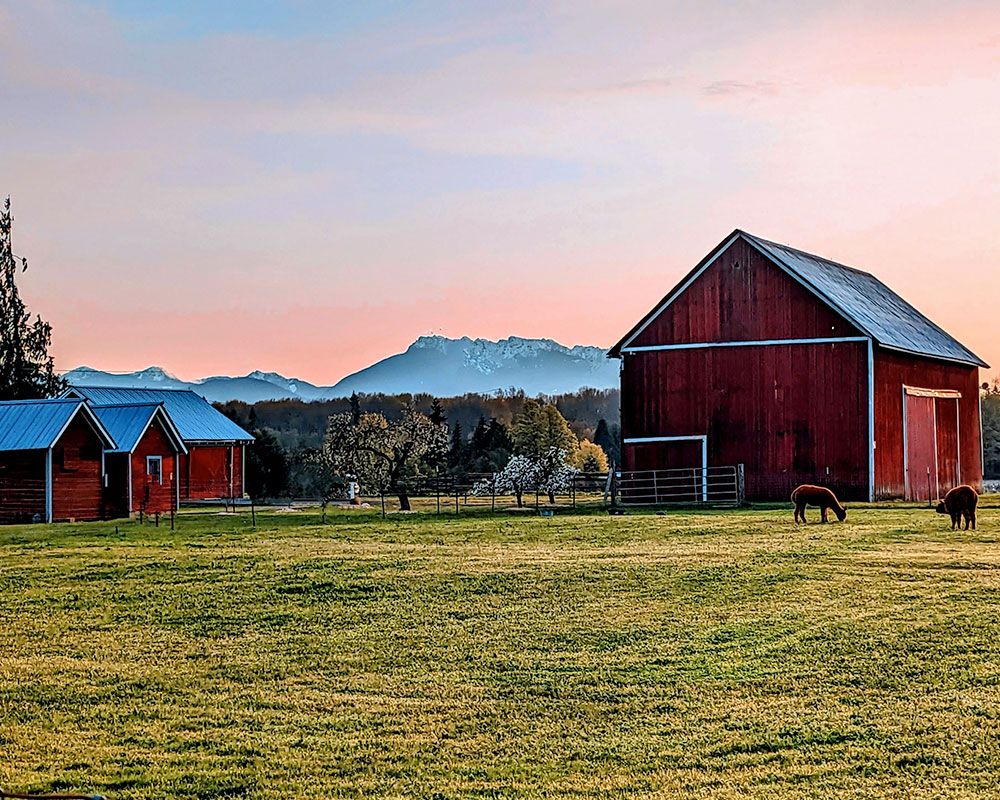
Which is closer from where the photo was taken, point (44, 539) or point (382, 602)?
point (382, 602)

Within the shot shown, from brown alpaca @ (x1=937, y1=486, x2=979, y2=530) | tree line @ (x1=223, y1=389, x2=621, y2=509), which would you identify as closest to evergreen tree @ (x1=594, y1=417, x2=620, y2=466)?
tree line @ (x1=223, y1=389, x2=621, y2=509)

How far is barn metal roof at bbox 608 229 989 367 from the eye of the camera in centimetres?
3519

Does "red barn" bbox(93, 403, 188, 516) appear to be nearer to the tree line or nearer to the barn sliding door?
the tree line

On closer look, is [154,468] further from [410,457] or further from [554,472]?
[554,472]

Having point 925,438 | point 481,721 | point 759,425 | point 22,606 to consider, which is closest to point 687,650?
point 481,721

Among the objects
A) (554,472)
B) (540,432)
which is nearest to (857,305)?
(554,472)

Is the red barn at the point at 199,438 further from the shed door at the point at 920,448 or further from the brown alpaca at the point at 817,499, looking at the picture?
the brown alpaca at the point at 817,499

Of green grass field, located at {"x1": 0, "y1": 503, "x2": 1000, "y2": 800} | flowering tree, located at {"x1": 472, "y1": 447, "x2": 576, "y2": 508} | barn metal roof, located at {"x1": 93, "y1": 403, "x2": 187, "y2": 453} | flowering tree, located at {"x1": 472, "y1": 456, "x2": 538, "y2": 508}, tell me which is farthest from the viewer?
flowering tree, located at {"x1": 472, "y1": 456, "x2": 538, "y2": 508}

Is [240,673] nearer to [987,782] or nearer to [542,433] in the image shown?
[987,782]

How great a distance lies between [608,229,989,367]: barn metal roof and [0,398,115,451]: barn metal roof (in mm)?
16911

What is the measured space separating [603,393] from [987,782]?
175 m

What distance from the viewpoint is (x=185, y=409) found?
59.1 metres

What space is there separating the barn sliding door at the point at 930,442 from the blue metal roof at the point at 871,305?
132 cm

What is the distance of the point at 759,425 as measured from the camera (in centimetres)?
3525
